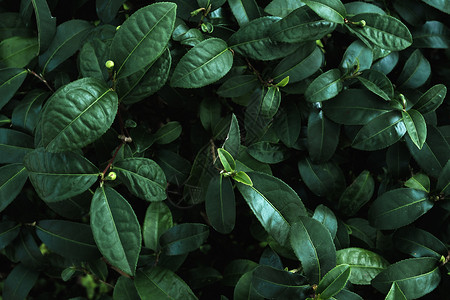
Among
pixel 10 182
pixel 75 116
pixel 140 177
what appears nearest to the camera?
pixel 75 116

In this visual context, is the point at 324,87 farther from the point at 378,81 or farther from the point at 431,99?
the point at 431,99

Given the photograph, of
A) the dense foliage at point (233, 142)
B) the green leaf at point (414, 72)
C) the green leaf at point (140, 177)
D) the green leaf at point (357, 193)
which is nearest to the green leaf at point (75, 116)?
the dense foliage at point (233, 142)

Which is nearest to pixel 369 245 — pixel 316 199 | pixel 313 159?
pixel 316 199

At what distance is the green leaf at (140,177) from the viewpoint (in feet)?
3.16

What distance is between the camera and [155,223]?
3.94ft

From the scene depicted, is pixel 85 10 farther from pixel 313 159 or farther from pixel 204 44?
pixel 313 159

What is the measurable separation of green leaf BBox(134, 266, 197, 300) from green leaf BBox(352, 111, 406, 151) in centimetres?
59

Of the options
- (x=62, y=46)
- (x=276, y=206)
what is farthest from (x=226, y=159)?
(x=62, y=46)

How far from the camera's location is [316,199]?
50.8 inches

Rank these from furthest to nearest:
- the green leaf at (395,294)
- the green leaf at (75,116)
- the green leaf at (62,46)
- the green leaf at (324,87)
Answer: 1. the green leaf at (62,46)
2. the green leaf at (324,87)
3. the green leaf at (395,294)
4. the green leaf at (75,116)

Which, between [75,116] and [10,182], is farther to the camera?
[10,182]

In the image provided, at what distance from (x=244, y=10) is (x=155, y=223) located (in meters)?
0.64

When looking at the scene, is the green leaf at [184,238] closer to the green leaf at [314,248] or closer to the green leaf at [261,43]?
the green leaf at [314,248]

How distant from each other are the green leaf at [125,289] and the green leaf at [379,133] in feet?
2.34
